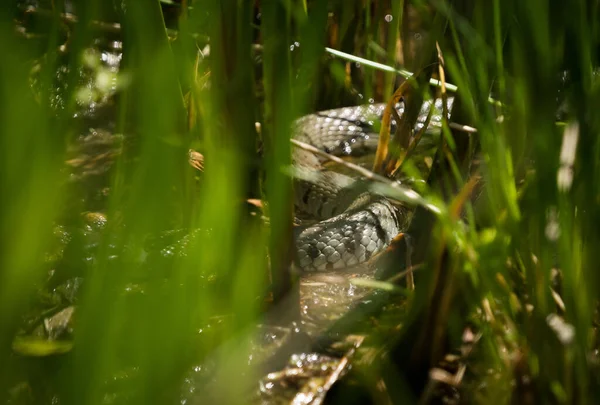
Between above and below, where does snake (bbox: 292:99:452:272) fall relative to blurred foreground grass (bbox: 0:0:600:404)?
below

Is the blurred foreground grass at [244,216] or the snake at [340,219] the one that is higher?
the blurred foreground grass at [244,216]

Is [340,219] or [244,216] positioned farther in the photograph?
[340,219]

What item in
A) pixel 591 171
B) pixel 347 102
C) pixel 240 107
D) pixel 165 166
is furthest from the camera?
pixel 347 102

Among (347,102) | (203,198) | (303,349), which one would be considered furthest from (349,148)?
(203,198)

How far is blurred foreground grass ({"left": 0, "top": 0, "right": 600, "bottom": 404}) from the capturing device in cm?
90

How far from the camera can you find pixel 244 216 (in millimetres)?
1642

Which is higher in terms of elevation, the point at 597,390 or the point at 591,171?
the point at 591,171

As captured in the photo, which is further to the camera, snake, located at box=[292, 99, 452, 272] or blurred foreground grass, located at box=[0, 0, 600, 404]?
snake, located at box=[292, 99, 452, 272]

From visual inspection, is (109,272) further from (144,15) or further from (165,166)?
(144,15)

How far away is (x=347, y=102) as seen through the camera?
4281 millimetres

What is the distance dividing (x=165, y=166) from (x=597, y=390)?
0.82m

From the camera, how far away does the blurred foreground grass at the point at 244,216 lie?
0.90 m

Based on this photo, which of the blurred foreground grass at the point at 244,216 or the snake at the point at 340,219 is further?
the snake at the point at 340,219

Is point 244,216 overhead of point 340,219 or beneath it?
overhead
